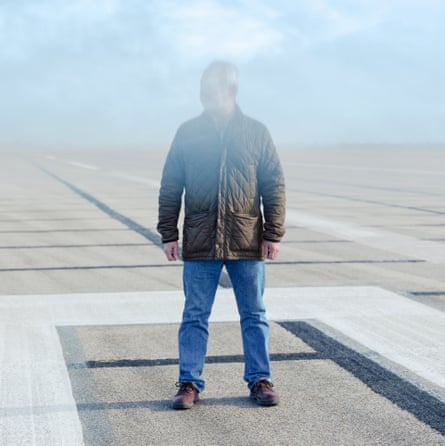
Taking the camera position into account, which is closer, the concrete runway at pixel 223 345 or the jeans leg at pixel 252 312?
the concrete runway at pixel 223 345

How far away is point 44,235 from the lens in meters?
14.9

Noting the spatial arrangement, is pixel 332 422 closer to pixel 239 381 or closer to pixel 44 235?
pixel 239 381

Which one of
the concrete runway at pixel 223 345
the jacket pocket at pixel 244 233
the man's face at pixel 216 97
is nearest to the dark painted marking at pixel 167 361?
the concrete runway at pixel 223 345

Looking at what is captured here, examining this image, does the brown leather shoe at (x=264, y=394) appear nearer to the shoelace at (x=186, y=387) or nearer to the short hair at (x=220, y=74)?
the shoelace at (x=186, y=387)

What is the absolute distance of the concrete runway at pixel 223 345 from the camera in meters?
4.94

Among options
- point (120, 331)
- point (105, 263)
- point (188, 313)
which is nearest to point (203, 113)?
point (188, 313)

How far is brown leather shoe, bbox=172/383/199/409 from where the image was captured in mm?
5219

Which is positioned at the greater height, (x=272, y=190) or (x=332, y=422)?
(x=272, y=190)

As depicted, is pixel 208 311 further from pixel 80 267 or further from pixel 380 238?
pixel 380 238

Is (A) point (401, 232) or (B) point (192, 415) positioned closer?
(B) point (192, 415)

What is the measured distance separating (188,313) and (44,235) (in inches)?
388

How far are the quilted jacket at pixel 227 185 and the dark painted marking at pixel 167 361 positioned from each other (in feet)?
4.04

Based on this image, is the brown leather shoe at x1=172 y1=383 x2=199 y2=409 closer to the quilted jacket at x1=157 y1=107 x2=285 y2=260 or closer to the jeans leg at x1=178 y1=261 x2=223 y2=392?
the jeans leg at x1=178 y1=261 x2=223 y2=392

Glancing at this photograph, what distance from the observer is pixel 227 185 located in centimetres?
524
